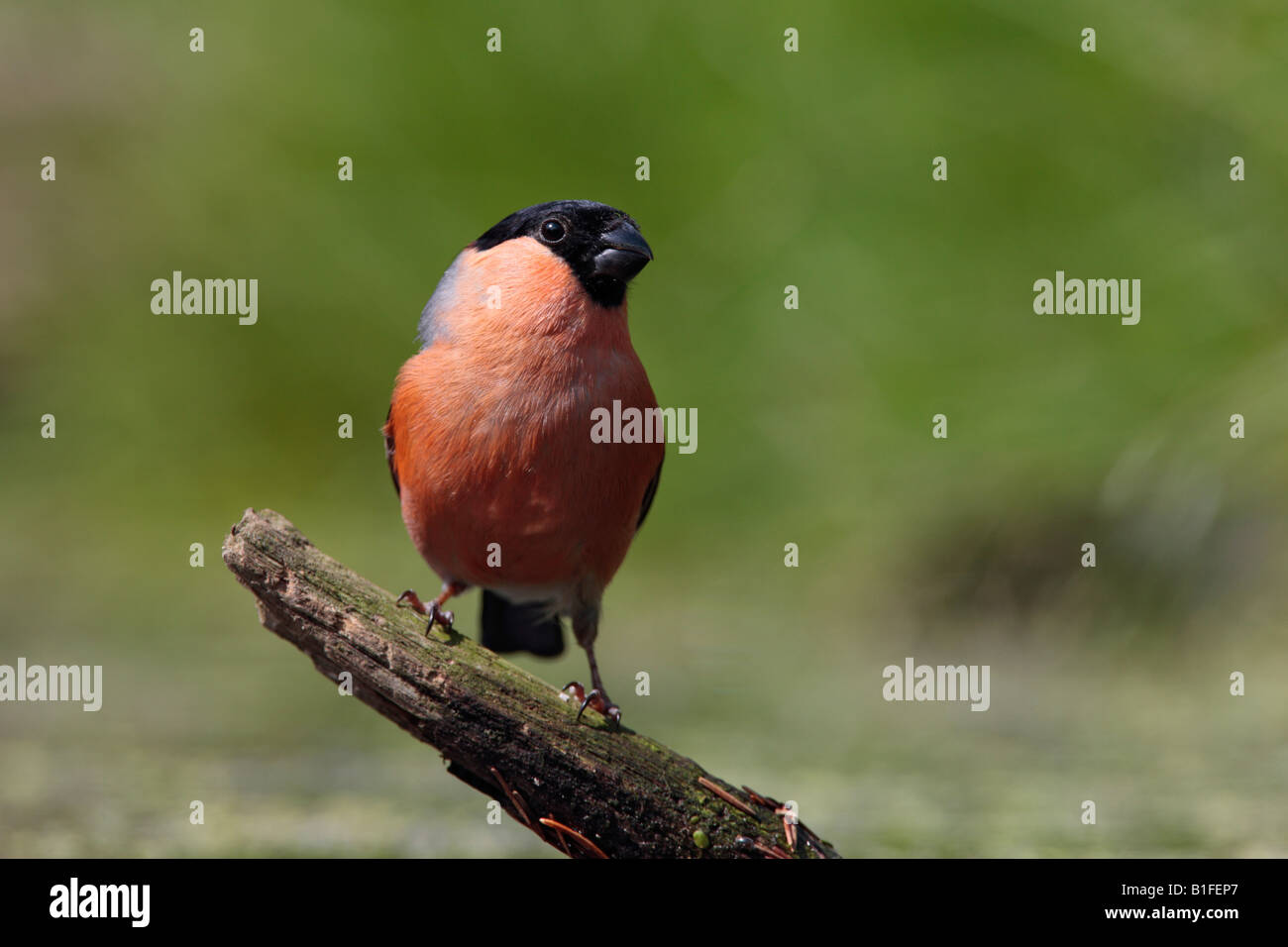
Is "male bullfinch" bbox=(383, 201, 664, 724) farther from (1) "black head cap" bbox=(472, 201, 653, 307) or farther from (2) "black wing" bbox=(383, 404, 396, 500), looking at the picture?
(2) "black wing" bbox=(383, 404, 396, 500)

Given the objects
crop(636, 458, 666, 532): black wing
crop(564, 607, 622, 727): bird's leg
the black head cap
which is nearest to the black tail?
crop(564, 607, 622, 727): bird's leg

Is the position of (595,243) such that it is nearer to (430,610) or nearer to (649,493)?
(649,493)

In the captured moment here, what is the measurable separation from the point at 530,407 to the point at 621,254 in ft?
1.75

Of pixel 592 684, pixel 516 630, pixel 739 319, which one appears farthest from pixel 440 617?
pixel 739 319

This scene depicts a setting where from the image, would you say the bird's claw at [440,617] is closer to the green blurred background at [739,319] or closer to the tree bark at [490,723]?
the tree bark at [490,723]

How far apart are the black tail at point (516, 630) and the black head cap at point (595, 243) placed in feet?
4.55

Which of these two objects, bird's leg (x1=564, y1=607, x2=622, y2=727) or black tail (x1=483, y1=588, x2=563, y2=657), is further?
black tail (x1=483, y1=588, x2=563, y2=657)

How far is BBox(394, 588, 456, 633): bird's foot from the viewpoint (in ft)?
11.5

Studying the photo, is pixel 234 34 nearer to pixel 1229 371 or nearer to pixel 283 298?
pixel 283 298

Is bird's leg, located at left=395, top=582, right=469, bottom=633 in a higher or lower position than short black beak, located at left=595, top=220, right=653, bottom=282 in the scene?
lower

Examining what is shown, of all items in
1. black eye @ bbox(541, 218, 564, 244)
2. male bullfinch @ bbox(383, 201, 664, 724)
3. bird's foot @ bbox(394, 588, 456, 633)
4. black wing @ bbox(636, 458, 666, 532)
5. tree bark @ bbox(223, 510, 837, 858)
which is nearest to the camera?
tree bark @ bbox(223, 510, 837, 858)

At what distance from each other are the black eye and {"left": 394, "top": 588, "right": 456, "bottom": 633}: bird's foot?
1.12 metres

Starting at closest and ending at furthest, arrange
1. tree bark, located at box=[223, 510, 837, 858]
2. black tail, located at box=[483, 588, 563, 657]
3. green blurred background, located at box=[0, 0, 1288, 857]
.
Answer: tree bark, located at box=[223, 510, 837, 858] → black tail, located at box=[483, 588, 563, 657] → green blurred background, located at box=[0, 0, 1288, 857]

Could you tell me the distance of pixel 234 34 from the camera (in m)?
9.32
